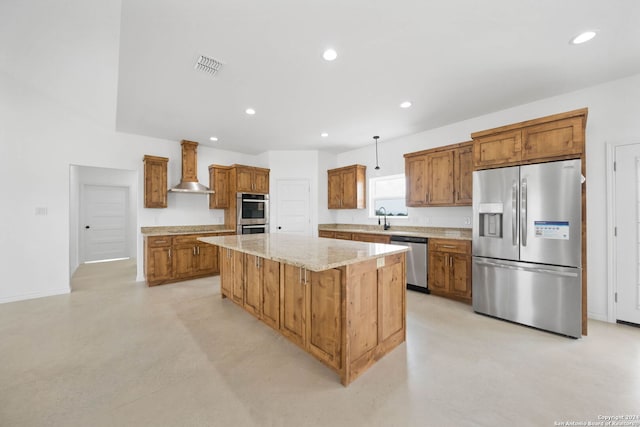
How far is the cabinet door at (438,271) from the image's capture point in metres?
3.72

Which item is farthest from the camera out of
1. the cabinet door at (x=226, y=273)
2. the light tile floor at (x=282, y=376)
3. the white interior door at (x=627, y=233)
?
the cabinet door at (x=226, y=273)

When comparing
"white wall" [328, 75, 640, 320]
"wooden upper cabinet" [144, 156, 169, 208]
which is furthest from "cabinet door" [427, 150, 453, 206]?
"wooden upper cabinet" [144, 156, 169, 208]

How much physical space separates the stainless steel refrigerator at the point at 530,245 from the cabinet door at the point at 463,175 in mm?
601

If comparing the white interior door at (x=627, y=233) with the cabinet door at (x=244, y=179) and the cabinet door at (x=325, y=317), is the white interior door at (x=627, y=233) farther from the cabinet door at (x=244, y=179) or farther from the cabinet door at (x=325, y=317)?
the cabinet door at (x=244, y=179)

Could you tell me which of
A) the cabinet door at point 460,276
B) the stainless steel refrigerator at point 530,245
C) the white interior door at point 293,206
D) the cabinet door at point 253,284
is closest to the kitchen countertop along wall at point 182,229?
the white interior door at point 293,206

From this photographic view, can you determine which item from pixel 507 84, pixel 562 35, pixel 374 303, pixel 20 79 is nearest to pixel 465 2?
pixel 562 35

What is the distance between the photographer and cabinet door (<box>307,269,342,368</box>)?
1921mm

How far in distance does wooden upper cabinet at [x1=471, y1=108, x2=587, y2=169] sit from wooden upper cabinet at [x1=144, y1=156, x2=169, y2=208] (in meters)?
5.33

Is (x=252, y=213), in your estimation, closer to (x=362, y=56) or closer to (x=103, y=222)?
(x=362, y=56)

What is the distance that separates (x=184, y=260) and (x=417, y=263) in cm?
422

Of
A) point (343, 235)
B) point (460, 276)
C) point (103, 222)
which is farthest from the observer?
point (103, 222)

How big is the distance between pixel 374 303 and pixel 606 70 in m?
3.57

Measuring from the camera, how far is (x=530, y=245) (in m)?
2.81

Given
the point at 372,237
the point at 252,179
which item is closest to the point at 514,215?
the point at 372,237
